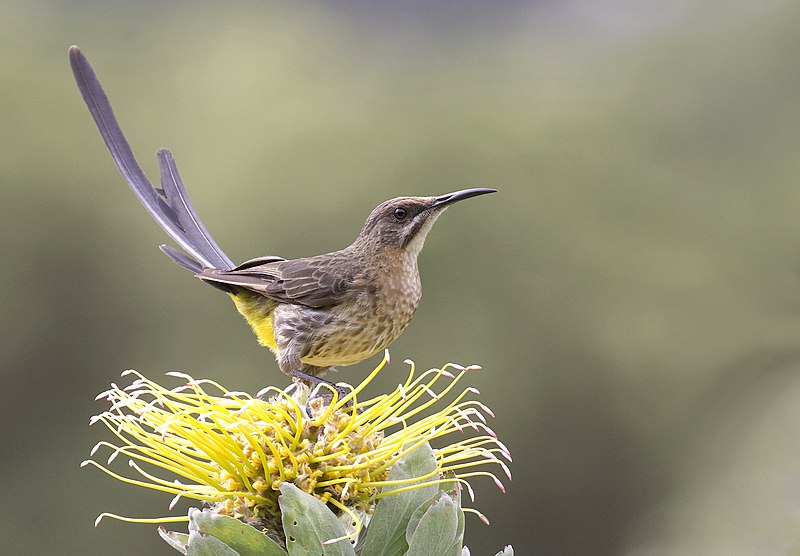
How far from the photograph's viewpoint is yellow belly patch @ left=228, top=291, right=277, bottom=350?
3621 millimetres

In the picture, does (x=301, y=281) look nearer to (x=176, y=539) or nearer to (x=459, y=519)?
(x=176, y=539)

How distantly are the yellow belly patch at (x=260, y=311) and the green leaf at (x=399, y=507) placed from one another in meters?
1.26

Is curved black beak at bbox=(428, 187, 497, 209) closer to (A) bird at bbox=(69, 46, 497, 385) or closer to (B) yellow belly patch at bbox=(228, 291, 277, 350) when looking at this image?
(A) bird at bbox=(69, 46, 497, 385)

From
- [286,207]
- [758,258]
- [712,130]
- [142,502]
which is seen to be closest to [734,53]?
[712,130]

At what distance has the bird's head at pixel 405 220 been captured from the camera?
335cm

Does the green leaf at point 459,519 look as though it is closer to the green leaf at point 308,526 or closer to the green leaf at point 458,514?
the green leaf at point 458,514

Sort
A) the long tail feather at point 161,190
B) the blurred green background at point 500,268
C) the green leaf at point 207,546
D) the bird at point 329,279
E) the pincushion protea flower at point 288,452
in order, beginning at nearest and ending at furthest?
the green leaf at point 207,546 < the pincushion protea flower at point 288,452 < the long tail feather at point 161,190 < the bird at point 329,279 < the blurred green background at point 500,268

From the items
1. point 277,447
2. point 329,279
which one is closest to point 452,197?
point 329,279

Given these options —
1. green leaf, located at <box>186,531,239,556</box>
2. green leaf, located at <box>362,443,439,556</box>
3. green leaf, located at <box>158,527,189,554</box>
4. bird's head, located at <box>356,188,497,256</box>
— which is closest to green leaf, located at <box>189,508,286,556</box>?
green leaf, located at <box>186,531,239,556</box>

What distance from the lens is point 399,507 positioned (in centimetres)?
239

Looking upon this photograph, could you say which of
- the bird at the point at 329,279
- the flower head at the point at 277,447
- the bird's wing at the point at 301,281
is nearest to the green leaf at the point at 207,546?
the flower head at the point at 277,447

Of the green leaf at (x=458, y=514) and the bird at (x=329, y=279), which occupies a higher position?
the bird at (x=329, y=279)

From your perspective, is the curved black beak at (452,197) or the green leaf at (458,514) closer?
Answer: the green leaf at (458,514)

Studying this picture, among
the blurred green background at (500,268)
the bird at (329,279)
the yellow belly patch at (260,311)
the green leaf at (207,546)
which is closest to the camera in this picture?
the green leaf at (207,546)
